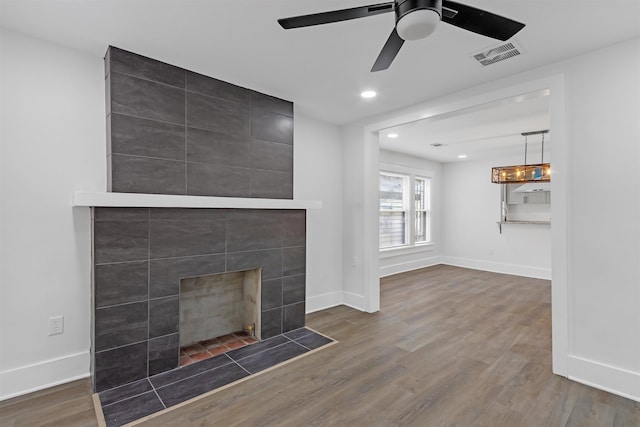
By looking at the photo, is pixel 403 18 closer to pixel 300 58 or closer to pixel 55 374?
pixel 300 58

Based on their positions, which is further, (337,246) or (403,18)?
(337,246)

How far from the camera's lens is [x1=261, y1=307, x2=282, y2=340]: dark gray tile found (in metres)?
3.22

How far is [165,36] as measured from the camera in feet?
7.38

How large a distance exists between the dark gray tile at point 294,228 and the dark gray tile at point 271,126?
798 mm

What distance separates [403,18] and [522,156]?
20.1 feet

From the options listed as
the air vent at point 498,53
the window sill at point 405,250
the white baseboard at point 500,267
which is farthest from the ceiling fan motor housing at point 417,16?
the white baseboard at point 500,267

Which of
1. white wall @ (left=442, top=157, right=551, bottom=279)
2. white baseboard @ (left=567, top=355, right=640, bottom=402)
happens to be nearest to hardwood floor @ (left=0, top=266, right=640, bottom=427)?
white baseboard @ (left=567, top=355, right=640, bottom=402)

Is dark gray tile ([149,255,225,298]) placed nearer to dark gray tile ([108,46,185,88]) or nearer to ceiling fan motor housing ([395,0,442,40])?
dark gray tile ([108,46,185,88])

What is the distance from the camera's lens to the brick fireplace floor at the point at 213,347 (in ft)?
9.26

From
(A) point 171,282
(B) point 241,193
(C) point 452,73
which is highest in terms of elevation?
(C) point 452,73

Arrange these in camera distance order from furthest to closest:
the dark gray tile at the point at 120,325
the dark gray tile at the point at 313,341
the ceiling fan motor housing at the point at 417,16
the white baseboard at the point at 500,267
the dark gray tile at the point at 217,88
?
the white baseboard at the point at 500,267, the dark gray tile at the point at 313,341, the dark gray tile at the point at 217,88, the dark gray tile at the point at 120,325, the ceiling fan motor housing at the point at 417,16

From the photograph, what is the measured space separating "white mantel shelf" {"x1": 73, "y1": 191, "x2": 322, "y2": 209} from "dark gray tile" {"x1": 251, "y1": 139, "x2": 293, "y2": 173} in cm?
38

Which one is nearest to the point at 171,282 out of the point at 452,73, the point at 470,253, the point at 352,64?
the point at 352,64

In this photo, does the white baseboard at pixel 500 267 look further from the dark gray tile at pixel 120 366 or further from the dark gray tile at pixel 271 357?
the dark gray tile at pixel 120 366
